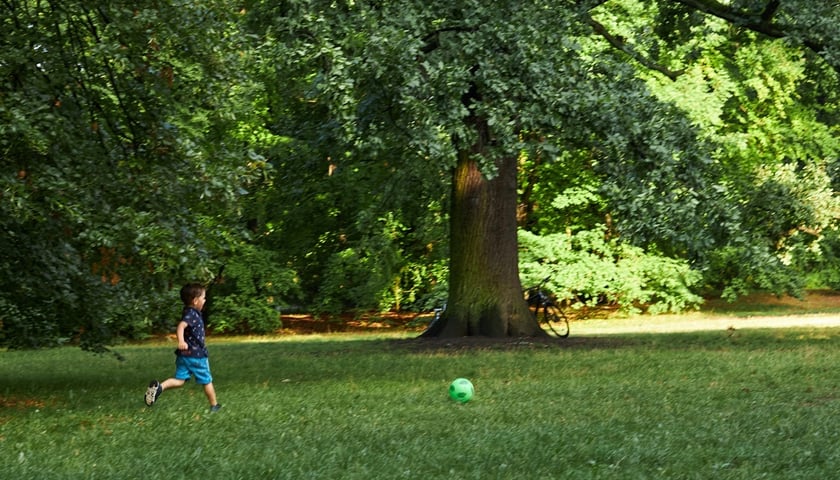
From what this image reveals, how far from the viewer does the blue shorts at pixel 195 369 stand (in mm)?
11930

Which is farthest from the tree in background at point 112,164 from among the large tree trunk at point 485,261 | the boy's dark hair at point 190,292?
the large tree trunk at point 485,261

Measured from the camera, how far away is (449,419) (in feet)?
35.3

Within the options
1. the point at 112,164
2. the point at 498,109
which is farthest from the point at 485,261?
the point at 112,164

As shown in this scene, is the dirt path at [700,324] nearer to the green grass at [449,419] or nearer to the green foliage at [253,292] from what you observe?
the green foliage at [253,292]

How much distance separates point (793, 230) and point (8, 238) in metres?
25.8

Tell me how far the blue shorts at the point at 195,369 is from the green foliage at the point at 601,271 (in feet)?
67.7

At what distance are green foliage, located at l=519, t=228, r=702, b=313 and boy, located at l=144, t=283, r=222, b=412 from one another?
67.7 ft

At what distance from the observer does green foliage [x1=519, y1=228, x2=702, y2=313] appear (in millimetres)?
33000

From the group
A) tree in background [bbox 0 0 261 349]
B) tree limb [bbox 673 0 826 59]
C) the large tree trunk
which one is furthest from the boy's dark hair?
tree limb [bbox 673 0 826 59]

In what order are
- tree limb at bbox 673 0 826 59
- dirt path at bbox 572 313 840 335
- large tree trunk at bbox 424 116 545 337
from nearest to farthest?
tree limb at bbox 673 0 826 59, large tree trunk at bbox 424 116 545 337, dirt path at bbox 572 313 840 335

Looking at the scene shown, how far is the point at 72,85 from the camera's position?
13.2 meters

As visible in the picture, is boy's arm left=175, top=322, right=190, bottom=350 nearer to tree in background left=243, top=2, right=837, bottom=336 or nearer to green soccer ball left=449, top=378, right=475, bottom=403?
green soccer ball left=449, top=378, right=475, bottom=403

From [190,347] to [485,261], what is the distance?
9570 mm

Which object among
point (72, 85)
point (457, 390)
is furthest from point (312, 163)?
point (457, 390)
